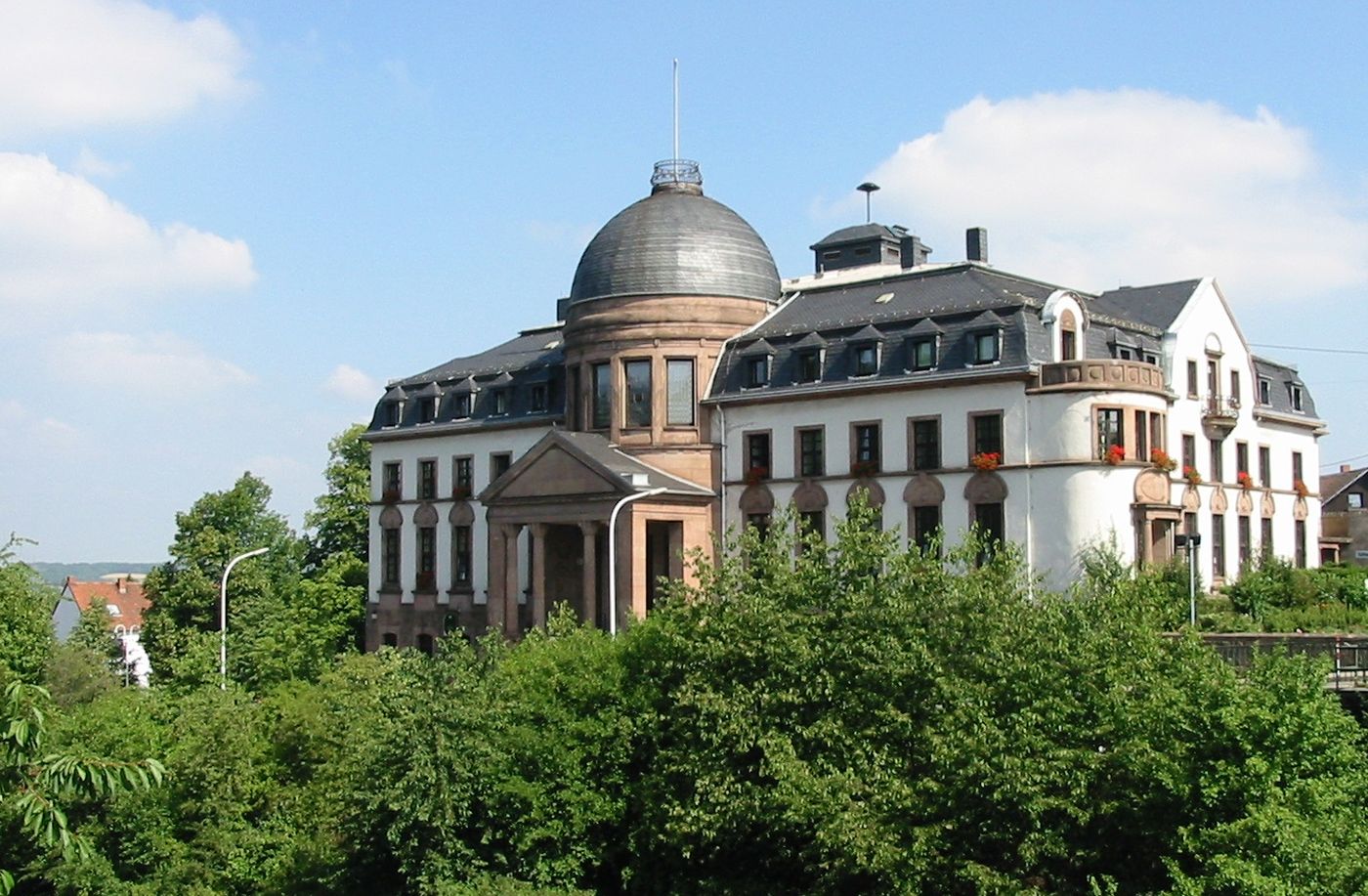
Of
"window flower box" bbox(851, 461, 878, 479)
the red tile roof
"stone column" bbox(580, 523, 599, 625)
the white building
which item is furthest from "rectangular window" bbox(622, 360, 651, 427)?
the red tile roof

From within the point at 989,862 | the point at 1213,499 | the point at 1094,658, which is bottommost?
the point at 989,862

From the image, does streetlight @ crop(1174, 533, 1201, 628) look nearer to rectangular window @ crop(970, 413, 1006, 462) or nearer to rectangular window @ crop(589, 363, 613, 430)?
rectangular window @ crop(970, 413, 1006, 462)

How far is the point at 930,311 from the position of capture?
5597 centimetres

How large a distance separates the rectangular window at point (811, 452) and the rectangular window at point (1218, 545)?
13363 mm

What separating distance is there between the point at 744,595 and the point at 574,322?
2907cm

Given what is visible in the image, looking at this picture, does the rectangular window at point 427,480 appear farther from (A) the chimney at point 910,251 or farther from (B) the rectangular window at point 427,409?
(A) the chimney at point 910,251

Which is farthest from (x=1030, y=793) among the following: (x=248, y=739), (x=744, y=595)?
(x=248, y=739)

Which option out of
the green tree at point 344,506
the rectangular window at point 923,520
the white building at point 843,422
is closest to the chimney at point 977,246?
the white building at point 843,422

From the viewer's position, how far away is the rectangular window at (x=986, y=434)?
53781mm

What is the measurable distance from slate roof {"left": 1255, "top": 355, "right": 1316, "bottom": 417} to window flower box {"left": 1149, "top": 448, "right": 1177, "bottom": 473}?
1136 centimetres

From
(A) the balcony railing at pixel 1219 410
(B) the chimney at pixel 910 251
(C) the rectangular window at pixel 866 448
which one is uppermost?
(B) the chimney at pixel 910 251

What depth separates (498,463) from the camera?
225 ft

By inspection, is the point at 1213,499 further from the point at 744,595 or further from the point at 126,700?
the point at 126,700

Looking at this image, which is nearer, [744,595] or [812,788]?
[812,788]
